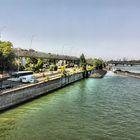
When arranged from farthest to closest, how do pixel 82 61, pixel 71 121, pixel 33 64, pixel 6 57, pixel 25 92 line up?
pixel 82 61 < pixel 33 64 < pixel 6 57 < pixel 25 92 < pixel 71 121

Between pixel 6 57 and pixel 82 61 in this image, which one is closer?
pixel 6 57

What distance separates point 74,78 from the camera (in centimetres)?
9556

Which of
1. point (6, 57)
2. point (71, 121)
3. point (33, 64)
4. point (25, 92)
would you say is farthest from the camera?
point (33, 64)

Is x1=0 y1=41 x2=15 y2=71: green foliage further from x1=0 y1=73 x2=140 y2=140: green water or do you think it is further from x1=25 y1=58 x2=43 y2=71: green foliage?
x1=25 y1=58 x2=43 y2=71: green foliage

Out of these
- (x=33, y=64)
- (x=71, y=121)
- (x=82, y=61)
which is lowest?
(x=71, y=121)

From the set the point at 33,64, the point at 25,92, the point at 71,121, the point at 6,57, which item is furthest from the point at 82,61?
the point at 71,121

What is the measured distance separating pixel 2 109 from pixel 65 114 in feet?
27.7

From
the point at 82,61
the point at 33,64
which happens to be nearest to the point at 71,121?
the point at 33,64

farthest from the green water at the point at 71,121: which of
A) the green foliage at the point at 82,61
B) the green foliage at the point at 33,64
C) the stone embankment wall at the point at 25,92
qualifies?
the green foliage at the point at 82,61

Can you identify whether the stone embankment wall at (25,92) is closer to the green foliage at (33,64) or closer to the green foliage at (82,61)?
the green foliage at (33,64)

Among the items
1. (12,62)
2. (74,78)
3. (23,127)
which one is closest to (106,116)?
(23,127)

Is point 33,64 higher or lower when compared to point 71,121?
higher

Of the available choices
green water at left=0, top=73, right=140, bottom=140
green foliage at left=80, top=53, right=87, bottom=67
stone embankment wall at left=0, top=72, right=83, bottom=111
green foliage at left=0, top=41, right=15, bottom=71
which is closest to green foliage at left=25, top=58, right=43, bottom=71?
stone embankment wall at left=0, top=72, right=83, bottom=111

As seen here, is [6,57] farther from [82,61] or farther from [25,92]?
[82,61]
